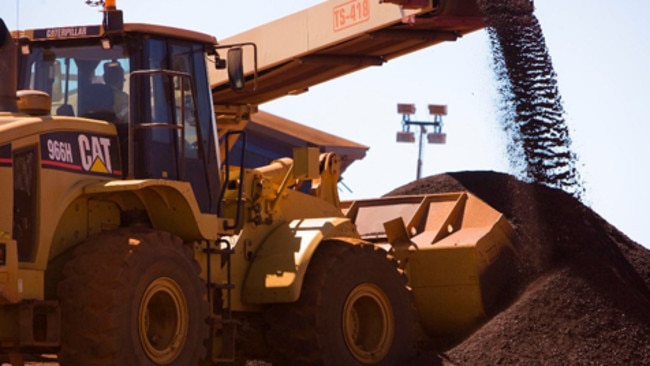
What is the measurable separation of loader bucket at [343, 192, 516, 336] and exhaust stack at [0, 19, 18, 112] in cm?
443

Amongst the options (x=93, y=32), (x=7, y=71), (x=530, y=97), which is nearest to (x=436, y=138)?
(x=530, y=97)

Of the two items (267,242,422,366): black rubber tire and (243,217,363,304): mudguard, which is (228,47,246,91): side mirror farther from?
(267,242,422,366): black rubber tire

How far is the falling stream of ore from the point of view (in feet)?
45.1

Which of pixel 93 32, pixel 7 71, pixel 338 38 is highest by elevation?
pixel 338 38

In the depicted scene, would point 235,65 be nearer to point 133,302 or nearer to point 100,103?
point 100,103

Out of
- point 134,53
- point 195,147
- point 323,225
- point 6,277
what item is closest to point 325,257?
point 323,225

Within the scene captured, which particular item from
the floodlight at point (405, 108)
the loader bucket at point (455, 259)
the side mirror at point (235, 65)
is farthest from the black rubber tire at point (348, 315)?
the floodlight at point (405, 108)

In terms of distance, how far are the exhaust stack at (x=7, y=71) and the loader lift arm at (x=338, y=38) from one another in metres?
4.01

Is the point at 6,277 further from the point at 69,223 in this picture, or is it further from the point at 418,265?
the point at 418,265

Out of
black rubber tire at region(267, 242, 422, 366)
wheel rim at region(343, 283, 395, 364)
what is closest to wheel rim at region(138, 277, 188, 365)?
A: black rubber tire at region(267, 242, 422, 366)

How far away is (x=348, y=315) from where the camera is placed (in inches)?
444

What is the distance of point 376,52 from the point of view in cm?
1443

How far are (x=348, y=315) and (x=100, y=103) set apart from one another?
2813mm

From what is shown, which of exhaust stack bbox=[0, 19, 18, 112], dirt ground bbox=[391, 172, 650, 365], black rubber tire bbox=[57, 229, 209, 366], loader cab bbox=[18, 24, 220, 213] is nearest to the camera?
black rubber tire bbox=[57, 229, 209, 366]
